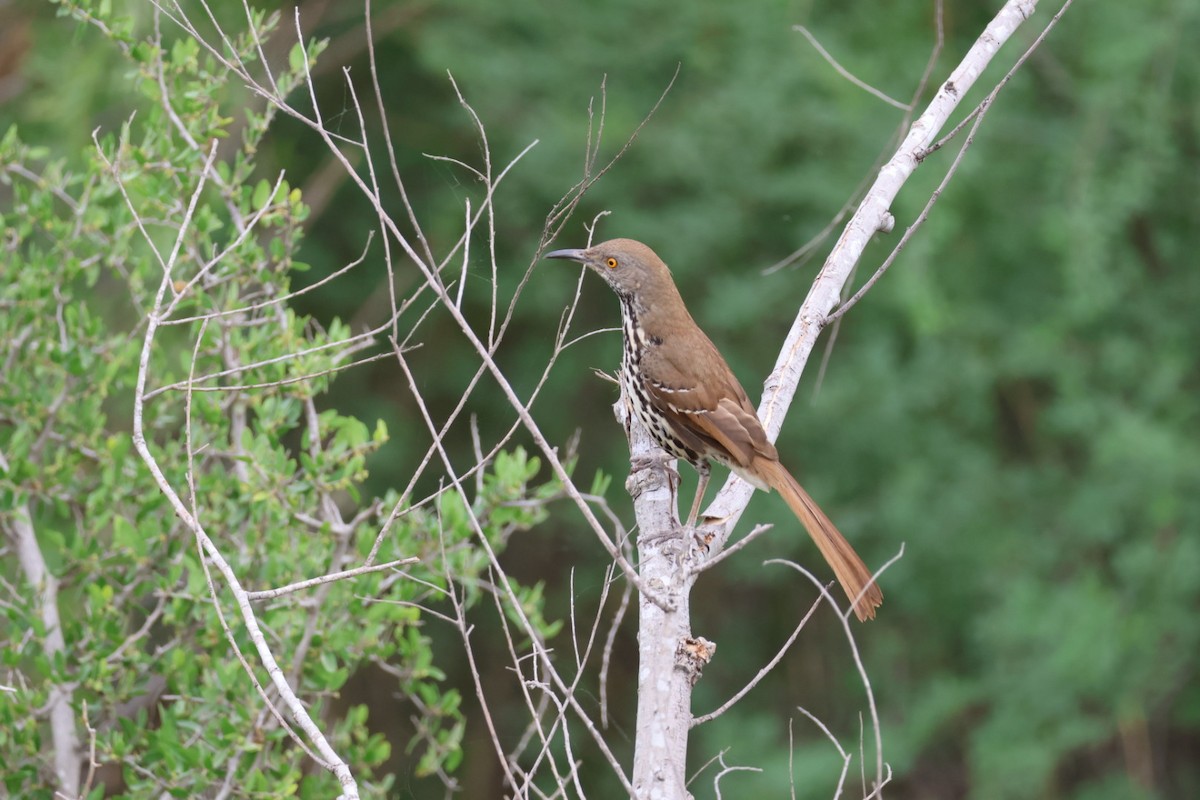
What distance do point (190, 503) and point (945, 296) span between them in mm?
4575

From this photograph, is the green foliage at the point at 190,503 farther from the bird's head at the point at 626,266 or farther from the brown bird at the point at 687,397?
the bird's head at the point at 626,266

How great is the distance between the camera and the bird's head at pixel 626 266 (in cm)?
395

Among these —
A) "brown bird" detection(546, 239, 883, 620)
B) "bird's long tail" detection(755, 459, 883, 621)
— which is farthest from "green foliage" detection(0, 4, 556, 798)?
"bird's long tail" detection(755, 459, 883, 621)

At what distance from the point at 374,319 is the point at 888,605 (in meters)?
3.26

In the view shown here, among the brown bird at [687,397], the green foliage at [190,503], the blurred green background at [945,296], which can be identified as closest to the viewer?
the green foliage at [190,503]

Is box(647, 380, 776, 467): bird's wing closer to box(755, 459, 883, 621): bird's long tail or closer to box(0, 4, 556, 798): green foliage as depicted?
box(755, 459, 883, 621): bird's long tail

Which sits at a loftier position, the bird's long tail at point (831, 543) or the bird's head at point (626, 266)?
the bird's head at point (626, 266)

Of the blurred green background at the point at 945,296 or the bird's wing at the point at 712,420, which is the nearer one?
the bird's wing at the point at 712,420

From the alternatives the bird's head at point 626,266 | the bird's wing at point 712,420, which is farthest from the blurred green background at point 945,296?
the bird's wing at point 712,420

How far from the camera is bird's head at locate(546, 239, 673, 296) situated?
3947 mm

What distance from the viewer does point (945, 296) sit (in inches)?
267

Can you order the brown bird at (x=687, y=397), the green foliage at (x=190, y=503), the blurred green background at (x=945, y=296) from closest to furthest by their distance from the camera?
the green foliage at (x=190, y=503) → the brown bird at (x=687, y=397) → the blurred green background at (x=945, y=296)

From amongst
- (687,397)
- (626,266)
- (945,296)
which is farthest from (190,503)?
(945,296)

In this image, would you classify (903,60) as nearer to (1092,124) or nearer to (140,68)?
(1092,124)
